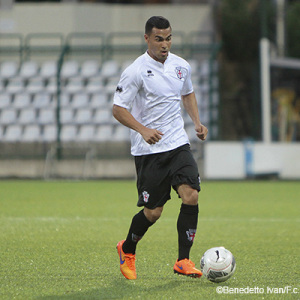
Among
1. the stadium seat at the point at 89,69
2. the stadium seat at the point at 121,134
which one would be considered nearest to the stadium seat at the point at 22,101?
the stadium seat at the point at 89,69

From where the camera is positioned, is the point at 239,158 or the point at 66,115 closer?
the point at 239,158

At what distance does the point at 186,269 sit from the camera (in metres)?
5.46

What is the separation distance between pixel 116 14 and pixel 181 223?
1897 cm

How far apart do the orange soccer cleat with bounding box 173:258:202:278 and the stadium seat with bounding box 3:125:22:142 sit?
15691 mm

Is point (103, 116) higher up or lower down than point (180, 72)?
lower down

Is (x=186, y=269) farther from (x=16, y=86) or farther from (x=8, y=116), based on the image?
(x=16, y=86)

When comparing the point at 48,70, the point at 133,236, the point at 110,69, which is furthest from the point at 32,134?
the point at 133,236

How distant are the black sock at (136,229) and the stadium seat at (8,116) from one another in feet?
52.1

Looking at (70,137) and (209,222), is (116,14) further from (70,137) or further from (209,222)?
(209,222)

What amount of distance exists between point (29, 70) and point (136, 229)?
1645cm

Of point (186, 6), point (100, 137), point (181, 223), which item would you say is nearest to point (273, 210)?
point (181, 223)

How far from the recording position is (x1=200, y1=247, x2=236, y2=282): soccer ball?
17.1 ft

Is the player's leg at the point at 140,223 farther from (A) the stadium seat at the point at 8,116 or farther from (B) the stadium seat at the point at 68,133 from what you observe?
(A) the stadium seat at the point at 8,116

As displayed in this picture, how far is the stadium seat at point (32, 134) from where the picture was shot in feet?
67.5
